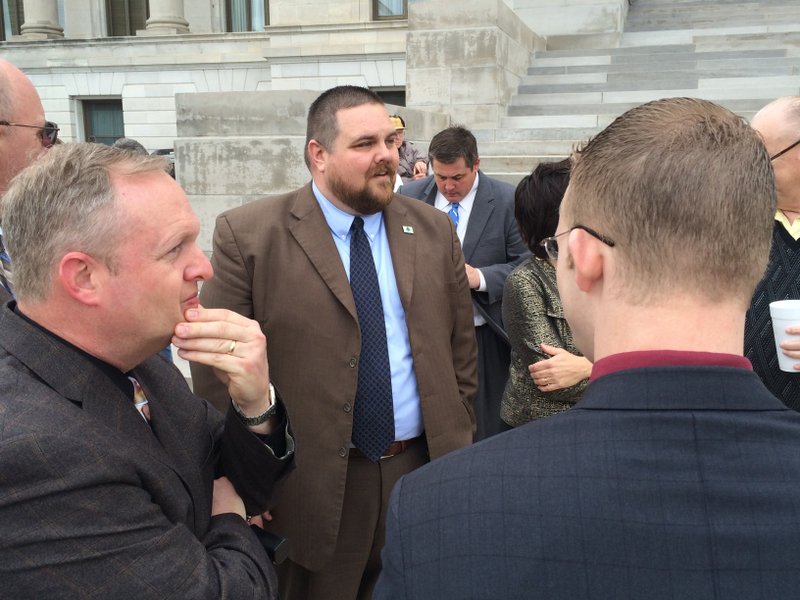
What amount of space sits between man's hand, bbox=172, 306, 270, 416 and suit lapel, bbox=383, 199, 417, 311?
113cm

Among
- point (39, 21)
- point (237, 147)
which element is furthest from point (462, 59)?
point (39, 21)

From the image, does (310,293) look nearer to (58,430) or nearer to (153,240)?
(153,240)

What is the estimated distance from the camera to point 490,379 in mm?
4109

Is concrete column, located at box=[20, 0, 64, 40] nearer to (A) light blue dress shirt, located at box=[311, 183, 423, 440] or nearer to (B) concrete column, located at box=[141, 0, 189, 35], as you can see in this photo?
(B) concrete column, located at box=[141, 0, 189, 35]

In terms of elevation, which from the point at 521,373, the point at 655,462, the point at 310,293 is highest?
the point at 655,462

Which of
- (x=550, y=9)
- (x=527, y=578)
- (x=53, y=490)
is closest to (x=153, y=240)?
(x=53, y=490)

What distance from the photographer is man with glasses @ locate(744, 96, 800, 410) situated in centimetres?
250

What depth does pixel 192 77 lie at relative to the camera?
1934cm

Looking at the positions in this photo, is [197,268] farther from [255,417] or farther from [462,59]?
[462,59]

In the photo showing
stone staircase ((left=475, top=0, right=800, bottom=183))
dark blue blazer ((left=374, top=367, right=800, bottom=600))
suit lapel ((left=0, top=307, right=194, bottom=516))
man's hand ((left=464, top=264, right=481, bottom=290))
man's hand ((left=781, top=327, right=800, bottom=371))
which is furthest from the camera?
stone staircase ((left=475, top=0, right=800, bottom=183))

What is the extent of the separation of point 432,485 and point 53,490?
701 mm

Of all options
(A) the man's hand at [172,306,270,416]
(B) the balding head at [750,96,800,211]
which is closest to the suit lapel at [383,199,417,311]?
(A) the man's hand at [172,306,270,416]

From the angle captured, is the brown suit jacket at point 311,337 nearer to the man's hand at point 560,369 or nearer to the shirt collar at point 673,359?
the man's hand at point 560,369

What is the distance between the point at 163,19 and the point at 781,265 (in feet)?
67.4
